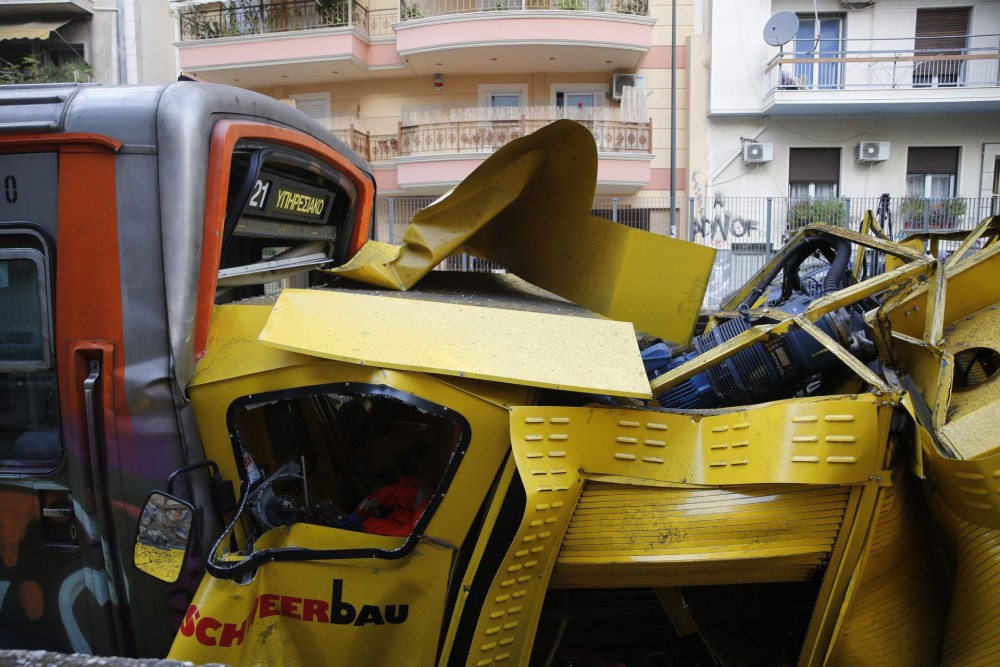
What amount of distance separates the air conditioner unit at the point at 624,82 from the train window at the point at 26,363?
1710cm

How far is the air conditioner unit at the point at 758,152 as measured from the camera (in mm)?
16859

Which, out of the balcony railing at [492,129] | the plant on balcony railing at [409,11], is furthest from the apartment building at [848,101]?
the plant on balcony railing at [409,11]

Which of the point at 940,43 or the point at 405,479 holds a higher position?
the point at 940,43

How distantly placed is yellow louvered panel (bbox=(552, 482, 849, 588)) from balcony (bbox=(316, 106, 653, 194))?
1451cm

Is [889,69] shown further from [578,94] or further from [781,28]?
[578,94]

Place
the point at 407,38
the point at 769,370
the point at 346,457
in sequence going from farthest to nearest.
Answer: the point at 407,38 < the point at 346,457 < the point at 769,370

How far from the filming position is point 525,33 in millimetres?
16500


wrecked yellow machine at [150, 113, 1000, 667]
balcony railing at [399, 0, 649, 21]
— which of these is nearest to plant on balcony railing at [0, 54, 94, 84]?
balcony railing at [399, 0, 649, 21]

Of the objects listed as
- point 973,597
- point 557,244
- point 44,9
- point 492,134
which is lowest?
point 973,597

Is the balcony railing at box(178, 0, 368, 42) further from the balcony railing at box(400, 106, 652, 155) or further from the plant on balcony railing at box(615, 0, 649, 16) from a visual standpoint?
the plant on balcony railing at box(615, 0, 649, 16)

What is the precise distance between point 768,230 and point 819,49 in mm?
6826

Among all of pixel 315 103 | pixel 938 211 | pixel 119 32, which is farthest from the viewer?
pixel 315 103

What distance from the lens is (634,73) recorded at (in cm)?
1781

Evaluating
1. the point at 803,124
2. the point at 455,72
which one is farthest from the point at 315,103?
the point at 803,124
